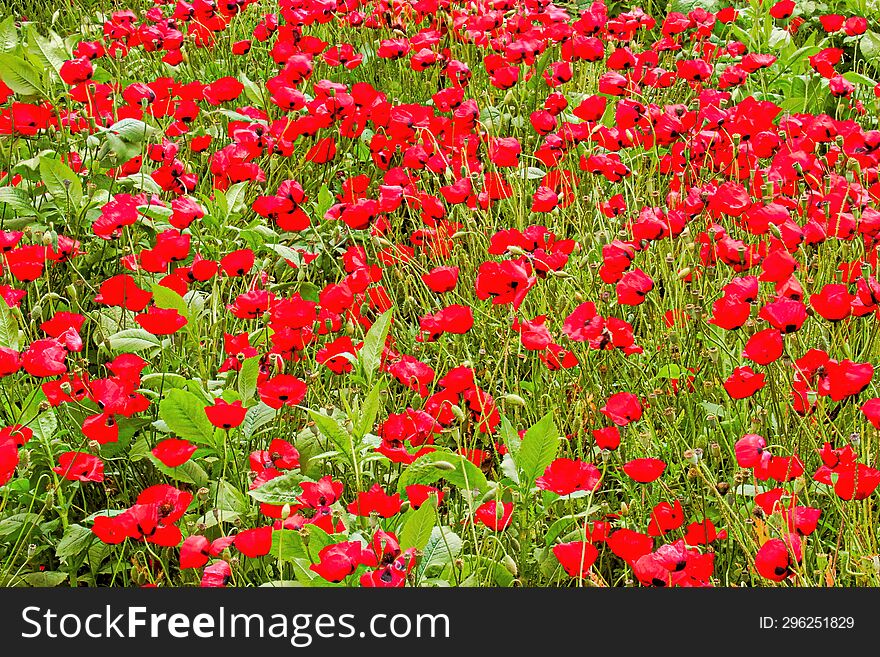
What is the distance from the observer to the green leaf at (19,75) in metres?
2.80

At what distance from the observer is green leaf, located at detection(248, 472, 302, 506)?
1.63 metres

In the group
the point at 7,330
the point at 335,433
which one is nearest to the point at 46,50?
the point at 7,330

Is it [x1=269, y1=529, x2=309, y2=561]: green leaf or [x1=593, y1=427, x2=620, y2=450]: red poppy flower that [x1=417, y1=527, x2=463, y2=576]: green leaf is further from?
[x1=593, y1=427, x2=620, y2=450]: red poppy flower

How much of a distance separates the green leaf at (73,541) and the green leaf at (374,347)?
536 mm

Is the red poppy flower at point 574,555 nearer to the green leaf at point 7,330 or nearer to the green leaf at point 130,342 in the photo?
the green leaf at point 130,342

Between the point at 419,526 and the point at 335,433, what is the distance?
0.25 meters

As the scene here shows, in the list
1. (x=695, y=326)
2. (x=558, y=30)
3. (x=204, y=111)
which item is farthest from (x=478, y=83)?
(x=695, y=326)

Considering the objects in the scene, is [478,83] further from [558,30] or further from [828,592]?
[828,592]

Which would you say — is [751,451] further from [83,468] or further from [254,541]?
[83,468]

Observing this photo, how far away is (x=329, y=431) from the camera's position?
1700mm

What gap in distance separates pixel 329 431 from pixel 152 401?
0.44 meters

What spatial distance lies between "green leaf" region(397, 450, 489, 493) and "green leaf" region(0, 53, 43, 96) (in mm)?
1712

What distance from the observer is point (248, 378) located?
1.90 m

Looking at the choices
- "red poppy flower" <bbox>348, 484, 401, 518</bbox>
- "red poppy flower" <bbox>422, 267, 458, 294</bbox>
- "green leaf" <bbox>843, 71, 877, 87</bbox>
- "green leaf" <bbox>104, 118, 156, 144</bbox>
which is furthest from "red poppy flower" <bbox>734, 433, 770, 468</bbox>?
"green leaf" <bbox>843, 71, 877, 87</bbox>
